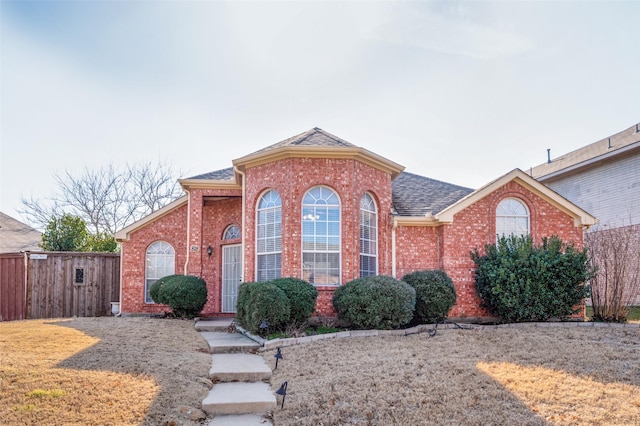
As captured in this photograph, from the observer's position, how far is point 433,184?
53.0 ft

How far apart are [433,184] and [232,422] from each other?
1238cm

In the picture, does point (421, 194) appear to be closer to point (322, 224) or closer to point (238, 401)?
point (322, 224)

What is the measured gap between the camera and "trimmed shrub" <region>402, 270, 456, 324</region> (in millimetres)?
10508

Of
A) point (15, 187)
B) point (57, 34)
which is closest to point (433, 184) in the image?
point (57, 34)

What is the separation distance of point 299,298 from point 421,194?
21.9 ft

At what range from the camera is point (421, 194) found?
581 inches

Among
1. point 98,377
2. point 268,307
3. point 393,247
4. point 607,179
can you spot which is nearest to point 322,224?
point 393,247

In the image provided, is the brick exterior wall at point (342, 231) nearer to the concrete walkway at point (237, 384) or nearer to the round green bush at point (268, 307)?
the round green bush at point (268, 307)

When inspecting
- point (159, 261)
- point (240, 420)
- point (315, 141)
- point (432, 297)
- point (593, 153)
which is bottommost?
point (240, 420)

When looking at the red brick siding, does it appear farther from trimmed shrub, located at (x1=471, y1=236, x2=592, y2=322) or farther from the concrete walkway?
trimmed shrub, located at (x1=471, y1=236, x2=592, y2=322)

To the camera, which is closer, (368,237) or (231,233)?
(368,237)

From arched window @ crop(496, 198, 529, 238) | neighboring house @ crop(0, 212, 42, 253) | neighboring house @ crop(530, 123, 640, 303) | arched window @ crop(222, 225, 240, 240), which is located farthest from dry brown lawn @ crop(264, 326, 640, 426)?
neighboring house @ crop(0, 212, 42, 253)

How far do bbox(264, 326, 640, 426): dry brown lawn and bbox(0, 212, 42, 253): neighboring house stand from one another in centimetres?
1777

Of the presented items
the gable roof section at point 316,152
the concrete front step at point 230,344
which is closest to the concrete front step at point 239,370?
the concrete front step at point 230,344
